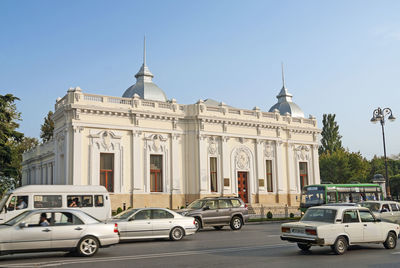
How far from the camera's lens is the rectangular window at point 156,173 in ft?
114

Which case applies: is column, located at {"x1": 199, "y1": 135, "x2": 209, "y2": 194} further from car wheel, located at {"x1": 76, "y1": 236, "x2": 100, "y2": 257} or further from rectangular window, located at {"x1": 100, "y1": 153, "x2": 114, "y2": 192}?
car wheel, located at {"x1": 76, "y1": 236, "x2": 100, "y2": 257}

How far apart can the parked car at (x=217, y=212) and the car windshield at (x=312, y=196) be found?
898 centimetres

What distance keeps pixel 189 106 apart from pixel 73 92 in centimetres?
1024

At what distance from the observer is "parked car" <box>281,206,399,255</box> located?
12156 millimetres

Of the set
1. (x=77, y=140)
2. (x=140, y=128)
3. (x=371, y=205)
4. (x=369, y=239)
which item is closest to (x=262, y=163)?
(x=140, y=128)

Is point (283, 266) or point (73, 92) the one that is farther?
point (73, 92)

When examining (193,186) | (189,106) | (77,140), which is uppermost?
(189,106)

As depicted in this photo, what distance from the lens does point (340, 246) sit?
12.5 metres

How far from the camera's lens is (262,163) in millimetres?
39938

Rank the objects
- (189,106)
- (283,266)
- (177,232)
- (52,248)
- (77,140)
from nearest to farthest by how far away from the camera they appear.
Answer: (283,266), (52,248), (177,232), (77,140), (189,106)

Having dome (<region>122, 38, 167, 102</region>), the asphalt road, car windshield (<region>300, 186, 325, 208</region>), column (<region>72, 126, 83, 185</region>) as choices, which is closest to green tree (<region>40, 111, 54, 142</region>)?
dome (<region>122, 38, 167, 102</region>)

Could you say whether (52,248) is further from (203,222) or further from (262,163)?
(262,163)

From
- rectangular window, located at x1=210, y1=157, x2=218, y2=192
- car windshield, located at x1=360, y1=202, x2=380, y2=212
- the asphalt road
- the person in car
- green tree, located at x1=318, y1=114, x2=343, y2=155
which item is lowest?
the asphalt road

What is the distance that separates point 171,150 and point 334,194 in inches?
537
